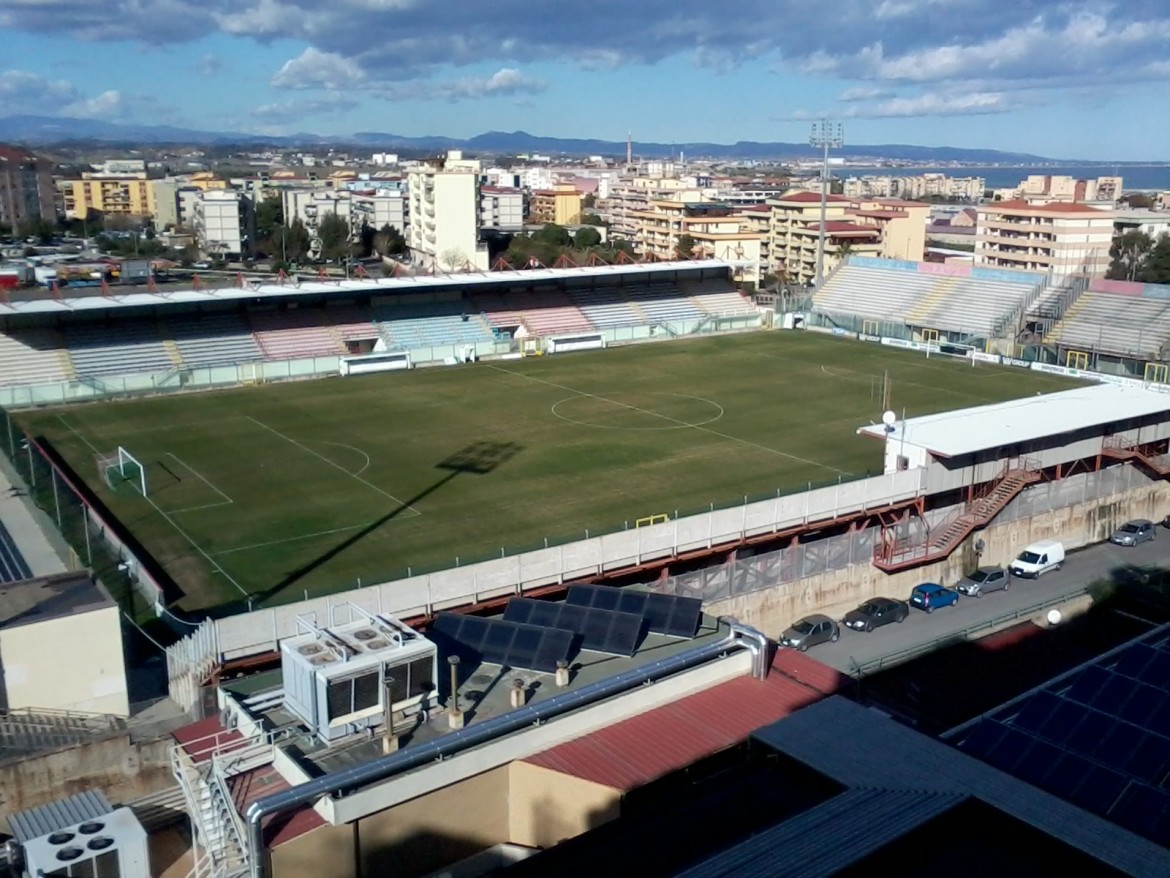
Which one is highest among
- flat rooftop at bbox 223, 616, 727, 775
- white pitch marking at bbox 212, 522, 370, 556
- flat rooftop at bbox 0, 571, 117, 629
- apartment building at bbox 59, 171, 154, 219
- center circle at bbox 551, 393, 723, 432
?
apartment building at bbox 59, 171, 154, 219

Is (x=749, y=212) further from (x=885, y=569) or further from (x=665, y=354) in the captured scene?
(x=885, y=569)

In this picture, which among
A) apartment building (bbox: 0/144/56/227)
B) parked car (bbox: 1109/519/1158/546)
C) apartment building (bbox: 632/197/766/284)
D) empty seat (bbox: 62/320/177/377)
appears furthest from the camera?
apartment building (bbox: 0/144/56/227)

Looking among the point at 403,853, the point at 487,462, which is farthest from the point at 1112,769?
the point at 487,462

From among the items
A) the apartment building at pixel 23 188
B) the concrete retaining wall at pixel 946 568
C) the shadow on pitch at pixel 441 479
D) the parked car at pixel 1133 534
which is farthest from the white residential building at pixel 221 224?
the parked car at pixel 1133 534

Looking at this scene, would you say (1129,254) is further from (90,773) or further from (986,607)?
(90,773)

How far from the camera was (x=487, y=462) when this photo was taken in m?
29.7

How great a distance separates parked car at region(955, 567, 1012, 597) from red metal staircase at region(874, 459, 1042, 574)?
30.6 inches

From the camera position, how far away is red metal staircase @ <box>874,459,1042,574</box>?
2409 cm

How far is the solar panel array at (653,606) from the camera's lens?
14969 millimetres

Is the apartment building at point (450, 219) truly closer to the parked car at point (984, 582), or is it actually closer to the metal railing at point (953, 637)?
the parked car at point (984, 582)

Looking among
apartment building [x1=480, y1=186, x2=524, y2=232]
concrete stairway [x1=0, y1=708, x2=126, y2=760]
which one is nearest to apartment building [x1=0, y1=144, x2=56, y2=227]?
apartment building [x1=480, y1=186, x2=524, y2=232]

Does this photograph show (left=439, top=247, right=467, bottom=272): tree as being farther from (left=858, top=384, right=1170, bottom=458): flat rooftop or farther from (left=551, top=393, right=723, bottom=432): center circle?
(left=858, top=384, right=1170, bottom=458): flat rooftop

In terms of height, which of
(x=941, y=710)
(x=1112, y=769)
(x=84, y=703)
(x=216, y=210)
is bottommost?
(x=941, y=710)

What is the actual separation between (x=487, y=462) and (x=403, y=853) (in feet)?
61.1
